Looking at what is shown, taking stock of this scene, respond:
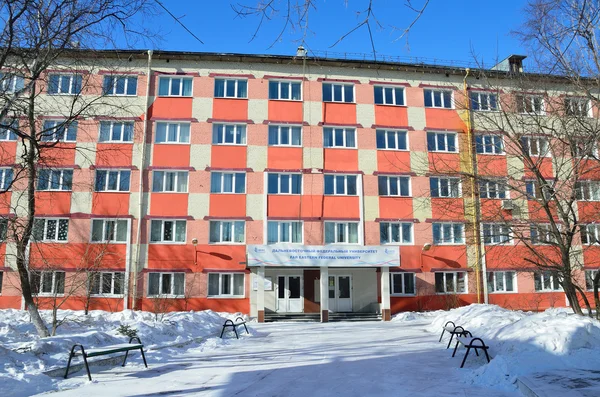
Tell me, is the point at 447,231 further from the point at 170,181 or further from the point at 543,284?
the point at 170,181

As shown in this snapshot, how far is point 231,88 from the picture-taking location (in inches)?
1066

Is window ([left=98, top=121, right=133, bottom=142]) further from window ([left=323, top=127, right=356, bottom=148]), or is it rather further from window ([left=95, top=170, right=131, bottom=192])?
window ([left=323, top=127, right=356, bottom=148])

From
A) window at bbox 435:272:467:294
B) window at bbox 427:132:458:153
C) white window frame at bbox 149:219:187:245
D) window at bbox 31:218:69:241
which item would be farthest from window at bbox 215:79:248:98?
window at bbox 435:272:467:294

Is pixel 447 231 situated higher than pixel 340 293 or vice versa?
pixel 447 231

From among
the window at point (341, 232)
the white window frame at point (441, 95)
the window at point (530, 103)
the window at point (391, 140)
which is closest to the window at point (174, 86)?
the window at point (341, 232)

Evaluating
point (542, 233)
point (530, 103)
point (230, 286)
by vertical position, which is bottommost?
point (230, 286)

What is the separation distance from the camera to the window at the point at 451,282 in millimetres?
26422

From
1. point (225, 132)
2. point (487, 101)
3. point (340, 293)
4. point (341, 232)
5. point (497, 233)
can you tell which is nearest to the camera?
point (487, 101)

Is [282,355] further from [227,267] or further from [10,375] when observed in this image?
[227,267]

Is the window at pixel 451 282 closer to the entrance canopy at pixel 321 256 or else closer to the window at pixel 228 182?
the entrance canopy at pixel 321 256

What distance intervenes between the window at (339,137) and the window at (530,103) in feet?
34.7

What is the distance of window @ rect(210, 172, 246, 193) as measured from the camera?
25797 mm

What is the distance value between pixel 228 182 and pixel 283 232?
13.2 ft

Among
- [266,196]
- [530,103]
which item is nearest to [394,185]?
[266,196]
